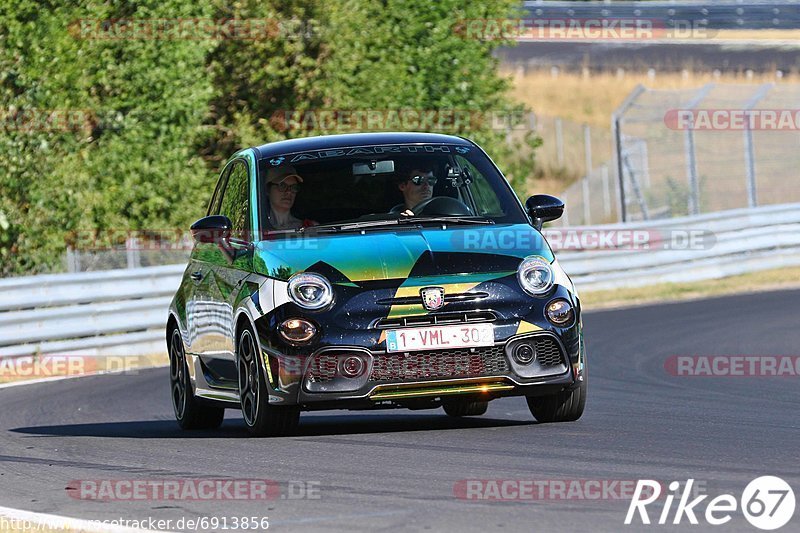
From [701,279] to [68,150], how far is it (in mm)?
8942

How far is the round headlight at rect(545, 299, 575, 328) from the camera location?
886 cm

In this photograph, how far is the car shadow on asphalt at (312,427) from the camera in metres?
9.69

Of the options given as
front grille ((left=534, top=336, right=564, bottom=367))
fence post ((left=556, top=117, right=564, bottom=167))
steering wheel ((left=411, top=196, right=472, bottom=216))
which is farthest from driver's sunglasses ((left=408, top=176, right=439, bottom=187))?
fence post ((left=556, top=117, right=564, bottom=167))

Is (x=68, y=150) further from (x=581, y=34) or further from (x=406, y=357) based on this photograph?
(x=581, y=34)

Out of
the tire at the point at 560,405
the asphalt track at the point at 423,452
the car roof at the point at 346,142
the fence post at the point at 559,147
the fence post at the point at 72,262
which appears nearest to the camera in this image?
the asphalt track at the point at 423,452

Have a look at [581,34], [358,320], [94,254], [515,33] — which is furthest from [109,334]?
[581,34]

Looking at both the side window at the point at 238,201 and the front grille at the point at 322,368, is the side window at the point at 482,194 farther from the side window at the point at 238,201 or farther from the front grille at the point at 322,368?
the front grille at the point at 322,368

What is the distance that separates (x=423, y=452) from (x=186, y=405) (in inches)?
119

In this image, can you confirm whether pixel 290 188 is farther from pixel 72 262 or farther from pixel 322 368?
pixel 72 262

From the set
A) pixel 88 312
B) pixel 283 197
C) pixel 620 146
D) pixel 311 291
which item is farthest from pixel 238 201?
pixel 620 146

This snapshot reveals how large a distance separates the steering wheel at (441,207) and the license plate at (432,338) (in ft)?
3.68

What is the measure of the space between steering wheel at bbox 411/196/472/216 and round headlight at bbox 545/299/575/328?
1.00m

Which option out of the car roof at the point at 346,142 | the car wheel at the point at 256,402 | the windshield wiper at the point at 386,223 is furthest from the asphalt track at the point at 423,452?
the car roof at the point at 346,142

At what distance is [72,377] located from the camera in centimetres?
1605
